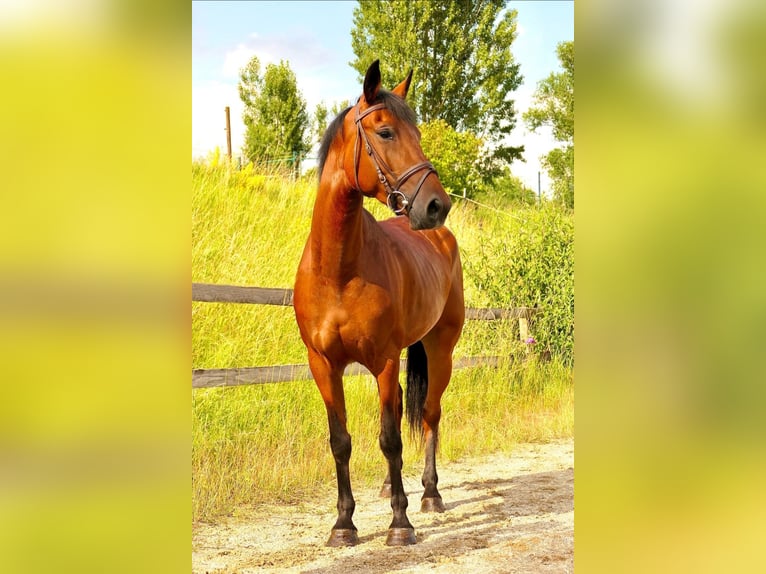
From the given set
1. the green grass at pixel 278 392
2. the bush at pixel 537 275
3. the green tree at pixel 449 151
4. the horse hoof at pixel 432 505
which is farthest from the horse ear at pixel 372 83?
the green tree at pixel 449 151

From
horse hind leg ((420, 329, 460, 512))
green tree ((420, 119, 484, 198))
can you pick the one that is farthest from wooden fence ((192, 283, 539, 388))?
green tree ((420, 119, 484, 198))

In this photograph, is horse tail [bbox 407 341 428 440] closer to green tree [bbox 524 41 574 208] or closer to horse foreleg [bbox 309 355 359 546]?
horse foreleg [bbox 309 355 359 546]

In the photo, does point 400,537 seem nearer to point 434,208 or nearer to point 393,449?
point 393,449

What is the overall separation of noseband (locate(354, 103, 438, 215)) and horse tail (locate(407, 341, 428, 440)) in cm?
200

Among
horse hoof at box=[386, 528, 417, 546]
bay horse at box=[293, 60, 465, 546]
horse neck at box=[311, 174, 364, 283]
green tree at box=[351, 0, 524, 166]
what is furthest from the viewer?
green tree at box=[351, 0, 524, 166]

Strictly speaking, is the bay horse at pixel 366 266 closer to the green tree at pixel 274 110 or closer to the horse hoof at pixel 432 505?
the horse hoof at pixel 432 505

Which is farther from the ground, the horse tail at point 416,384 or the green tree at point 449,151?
the green tree at point 449,151

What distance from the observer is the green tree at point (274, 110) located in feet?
72.9

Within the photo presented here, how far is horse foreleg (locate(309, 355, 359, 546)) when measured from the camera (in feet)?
12.9
